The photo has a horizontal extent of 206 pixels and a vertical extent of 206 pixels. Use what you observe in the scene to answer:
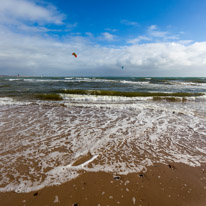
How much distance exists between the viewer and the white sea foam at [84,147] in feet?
10.2

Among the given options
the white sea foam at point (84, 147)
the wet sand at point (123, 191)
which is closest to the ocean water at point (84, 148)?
the white sea foam at point (84, 147)

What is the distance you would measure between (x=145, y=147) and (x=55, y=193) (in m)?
2.88

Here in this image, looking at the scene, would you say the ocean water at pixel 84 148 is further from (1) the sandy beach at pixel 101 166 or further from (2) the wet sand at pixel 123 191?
(2) the wet sand at pixel 123 191

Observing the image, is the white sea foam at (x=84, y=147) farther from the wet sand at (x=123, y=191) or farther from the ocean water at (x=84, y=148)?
the wet sand at (x=123, y=191)

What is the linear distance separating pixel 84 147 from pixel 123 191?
6.44ft

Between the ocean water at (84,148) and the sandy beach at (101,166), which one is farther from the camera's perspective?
the ocean water at (84,148)

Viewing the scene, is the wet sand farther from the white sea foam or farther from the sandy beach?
the white sea foam

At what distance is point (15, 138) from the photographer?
481cm

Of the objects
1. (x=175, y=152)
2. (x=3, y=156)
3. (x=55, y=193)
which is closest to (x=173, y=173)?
(x=175, y=152)

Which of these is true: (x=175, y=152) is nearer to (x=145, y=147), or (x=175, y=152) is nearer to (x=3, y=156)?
(x=145, y=147)

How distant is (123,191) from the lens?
263cm

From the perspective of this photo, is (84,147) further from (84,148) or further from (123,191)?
(123,191)

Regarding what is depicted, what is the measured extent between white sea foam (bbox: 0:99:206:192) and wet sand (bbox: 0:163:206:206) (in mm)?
198

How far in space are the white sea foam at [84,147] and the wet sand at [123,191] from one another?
0.65 ft
